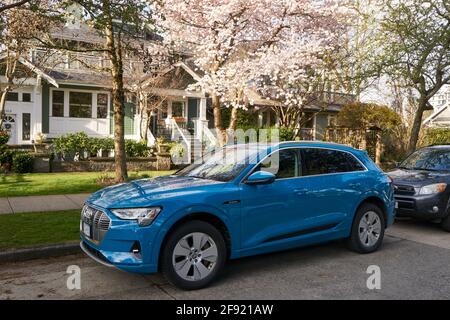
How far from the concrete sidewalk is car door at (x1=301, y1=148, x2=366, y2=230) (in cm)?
541

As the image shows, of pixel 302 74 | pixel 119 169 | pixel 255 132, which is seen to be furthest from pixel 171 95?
pixel 119 169

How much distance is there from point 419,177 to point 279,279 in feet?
15.1

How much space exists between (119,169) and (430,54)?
10298 millimetres

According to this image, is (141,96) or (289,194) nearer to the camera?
(289,194)

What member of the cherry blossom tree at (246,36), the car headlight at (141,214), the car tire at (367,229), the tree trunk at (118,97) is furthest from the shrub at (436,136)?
the car headlight at (141,214)

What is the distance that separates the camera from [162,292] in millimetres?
4828

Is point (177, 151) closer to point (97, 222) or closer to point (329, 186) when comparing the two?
point (329, 186)

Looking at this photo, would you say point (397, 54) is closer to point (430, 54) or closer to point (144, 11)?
point (430, 54)

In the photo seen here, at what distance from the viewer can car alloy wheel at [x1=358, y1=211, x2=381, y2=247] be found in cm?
649

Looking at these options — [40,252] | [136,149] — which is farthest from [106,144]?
[40,252]

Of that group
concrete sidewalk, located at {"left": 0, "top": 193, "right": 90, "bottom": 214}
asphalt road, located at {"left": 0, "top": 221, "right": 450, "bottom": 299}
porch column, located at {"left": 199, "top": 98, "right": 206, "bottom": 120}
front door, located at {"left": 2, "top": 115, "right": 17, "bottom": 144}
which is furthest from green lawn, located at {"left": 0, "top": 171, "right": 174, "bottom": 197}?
porch column, located at {"left": 199, "top": 98, "right": 206, "bottom": 120}

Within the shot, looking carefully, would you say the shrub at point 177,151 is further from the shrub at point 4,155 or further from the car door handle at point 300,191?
the car door handle at point 300,191

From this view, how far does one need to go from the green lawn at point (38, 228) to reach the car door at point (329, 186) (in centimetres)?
357

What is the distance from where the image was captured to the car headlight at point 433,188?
802 cm
